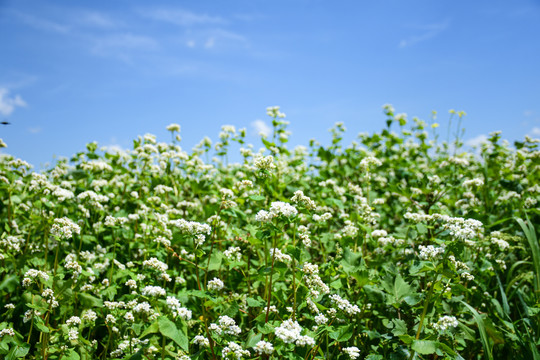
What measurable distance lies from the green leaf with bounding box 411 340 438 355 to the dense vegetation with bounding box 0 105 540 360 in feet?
0.03

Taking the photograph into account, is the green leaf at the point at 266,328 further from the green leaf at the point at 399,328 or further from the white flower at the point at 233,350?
the green leaf at the point at 399,328

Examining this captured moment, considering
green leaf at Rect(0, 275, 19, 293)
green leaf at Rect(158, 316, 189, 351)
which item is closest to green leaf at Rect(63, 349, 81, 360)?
green leaf at Rect(0, 275, 19, 293)

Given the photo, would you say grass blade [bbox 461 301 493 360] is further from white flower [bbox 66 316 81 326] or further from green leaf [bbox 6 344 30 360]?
green leaf [bbox 6 344 30 360]

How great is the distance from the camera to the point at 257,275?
10.9 feet

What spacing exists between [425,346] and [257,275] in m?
1.43

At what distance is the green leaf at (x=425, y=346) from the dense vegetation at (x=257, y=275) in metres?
0.01

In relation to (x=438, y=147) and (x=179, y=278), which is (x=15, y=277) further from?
(x=438, y=147)

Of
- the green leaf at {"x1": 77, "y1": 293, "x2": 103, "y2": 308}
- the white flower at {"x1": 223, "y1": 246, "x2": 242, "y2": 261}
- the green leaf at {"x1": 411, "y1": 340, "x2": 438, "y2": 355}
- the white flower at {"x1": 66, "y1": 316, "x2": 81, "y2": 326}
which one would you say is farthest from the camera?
the white flower at {"x1": 223, "y1": 246, "x2": 242, "y2": 261}

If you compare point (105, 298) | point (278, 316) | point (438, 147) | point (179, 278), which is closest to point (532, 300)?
point (278, 316)

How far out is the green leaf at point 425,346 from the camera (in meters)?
2.46

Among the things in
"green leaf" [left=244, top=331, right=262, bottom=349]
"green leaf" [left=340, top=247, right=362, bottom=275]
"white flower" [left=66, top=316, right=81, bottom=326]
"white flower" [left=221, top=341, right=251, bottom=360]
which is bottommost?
"white flower" [left=66, top=316, right=81, bottom=326]

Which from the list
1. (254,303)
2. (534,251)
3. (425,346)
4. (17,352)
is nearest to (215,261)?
(254,303)

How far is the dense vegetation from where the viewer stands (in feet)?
9.37

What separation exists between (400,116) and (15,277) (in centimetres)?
843
